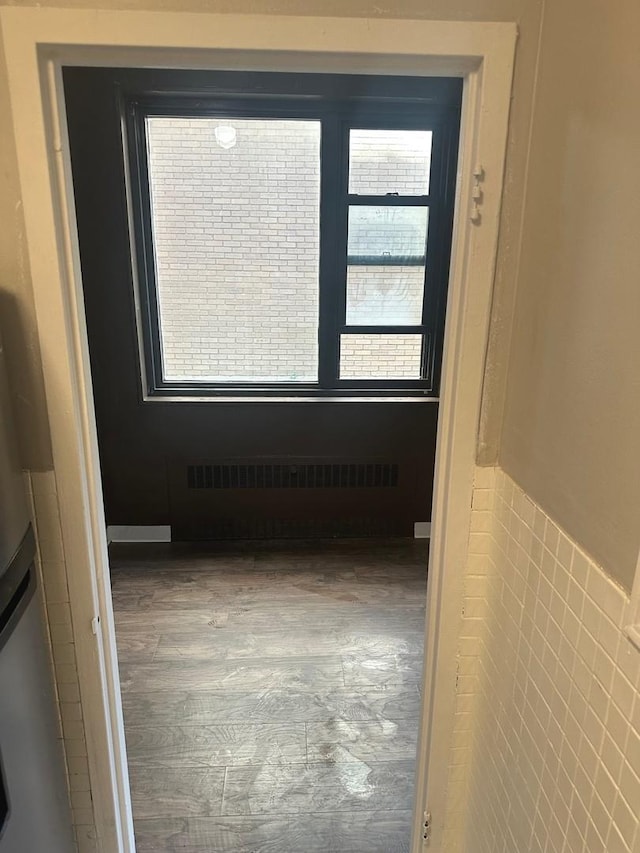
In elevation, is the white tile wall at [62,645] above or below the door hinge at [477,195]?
below

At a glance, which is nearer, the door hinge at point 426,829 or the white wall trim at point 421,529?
the door hinge at point 426,829

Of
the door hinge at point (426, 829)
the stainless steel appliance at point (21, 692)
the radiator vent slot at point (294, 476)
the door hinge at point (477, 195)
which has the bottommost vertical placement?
the door hinge at point (426, 829)

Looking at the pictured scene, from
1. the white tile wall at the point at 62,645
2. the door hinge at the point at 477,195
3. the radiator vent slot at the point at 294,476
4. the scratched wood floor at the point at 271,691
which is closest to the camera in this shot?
the door hinge at the point at 477,195

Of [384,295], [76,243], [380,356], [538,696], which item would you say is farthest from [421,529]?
[76,243]

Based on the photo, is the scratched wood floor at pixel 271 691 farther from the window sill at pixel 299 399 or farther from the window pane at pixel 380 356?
the window pane at pixel 380 356

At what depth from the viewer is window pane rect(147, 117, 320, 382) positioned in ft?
10.5

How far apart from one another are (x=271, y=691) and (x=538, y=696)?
155 centimetres

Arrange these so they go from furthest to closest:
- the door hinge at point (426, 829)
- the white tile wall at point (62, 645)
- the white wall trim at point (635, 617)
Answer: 1. the door hinge at point (426, 829)
2. the white tile wall at point (62, 645)
3. the white wall trim at point (635, 617)

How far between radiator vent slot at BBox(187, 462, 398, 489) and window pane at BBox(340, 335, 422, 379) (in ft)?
1.76

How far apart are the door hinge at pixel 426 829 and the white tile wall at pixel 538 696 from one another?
5 centimetres

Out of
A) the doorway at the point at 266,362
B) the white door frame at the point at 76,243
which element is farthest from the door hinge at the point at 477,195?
the doorway at the point at 266,362

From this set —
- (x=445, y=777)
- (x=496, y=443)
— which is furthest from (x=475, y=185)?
(x=445, y=777)

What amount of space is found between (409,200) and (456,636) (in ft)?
8.38

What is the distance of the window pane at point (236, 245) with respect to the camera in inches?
126
